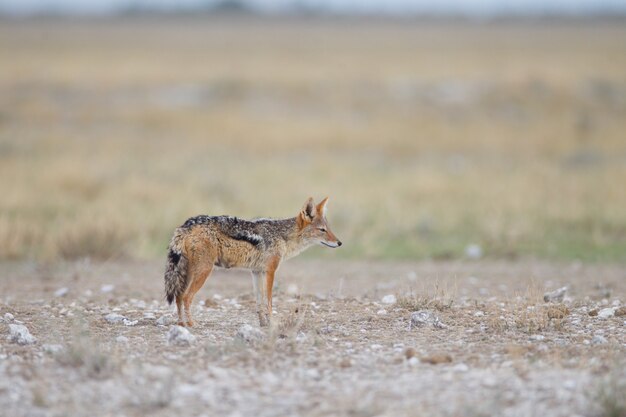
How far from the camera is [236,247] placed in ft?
28.9

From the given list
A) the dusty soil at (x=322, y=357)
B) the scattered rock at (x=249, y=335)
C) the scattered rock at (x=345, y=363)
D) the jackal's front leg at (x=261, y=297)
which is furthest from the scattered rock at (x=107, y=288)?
the scattered rock at (x=345, y=363)

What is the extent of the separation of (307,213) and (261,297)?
1134mm

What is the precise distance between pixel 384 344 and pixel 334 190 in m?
12.2

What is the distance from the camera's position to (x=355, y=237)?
16141 millimetres

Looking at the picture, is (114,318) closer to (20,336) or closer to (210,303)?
(20,336)

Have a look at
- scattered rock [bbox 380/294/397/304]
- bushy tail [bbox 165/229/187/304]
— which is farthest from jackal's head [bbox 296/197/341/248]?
bushy tail [bbox 165/229/187/304]

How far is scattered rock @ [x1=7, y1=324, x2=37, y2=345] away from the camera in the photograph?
306 inches

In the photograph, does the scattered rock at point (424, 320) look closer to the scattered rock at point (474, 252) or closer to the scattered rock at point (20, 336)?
the scattered rock at point (20, 336)

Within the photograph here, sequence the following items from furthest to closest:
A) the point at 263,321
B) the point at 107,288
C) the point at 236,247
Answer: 1. the point at 107,288
2. the point at 263,321
3. the point at 236,247

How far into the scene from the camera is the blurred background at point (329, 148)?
51.9ft

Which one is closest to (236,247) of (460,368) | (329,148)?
(460,368)

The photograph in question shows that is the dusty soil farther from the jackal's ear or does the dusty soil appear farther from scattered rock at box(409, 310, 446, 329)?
the jackal's ear

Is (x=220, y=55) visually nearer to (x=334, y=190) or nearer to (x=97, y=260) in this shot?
(x=334, y=190)

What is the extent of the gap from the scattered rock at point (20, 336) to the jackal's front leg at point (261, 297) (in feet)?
7.59
